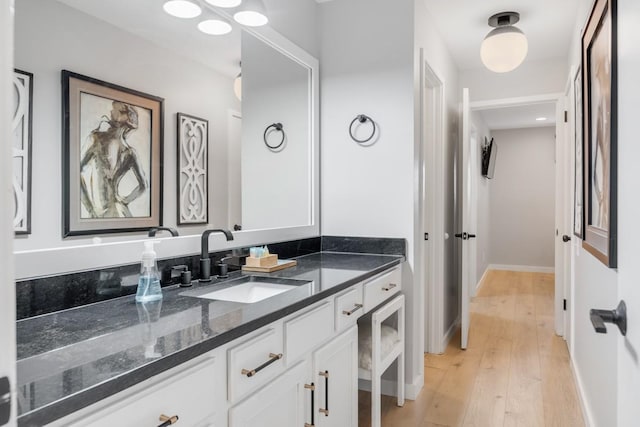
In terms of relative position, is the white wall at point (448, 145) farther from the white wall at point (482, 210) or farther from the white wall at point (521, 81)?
the white wall at point (482, 210)

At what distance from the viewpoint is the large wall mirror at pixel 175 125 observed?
1.29m

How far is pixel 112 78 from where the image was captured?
1.49 m

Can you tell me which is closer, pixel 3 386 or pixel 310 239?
pixel 3 386

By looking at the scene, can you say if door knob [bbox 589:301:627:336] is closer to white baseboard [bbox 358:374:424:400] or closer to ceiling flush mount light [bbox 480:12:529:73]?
white baseboard [bbox 358:374:424:400]

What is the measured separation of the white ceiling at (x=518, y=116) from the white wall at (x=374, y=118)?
3159 millimetres

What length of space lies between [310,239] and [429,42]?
156 cm

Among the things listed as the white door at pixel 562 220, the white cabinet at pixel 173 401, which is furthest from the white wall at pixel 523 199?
the white cabinet at pixel 173 401

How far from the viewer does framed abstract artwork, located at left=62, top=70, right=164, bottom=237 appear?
1.37 metres

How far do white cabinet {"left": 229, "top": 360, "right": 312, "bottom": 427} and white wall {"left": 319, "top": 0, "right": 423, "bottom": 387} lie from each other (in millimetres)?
1244

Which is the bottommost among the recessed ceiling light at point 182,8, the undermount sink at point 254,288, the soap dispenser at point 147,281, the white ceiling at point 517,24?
the undermount sink at point 254,288

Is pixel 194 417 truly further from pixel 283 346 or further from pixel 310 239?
pixel 310 239

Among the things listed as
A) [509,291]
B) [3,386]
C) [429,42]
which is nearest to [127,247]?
[3,386]

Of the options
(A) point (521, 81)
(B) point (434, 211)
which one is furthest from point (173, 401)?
(A) point (521, 81)

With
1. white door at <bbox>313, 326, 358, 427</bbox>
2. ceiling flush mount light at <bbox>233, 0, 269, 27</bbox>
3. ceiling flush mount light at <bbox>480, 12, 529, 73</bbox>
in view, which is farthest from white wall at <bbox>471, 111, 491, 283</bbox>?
white door at <bbox>313, 326, 358, 427</bbox>
